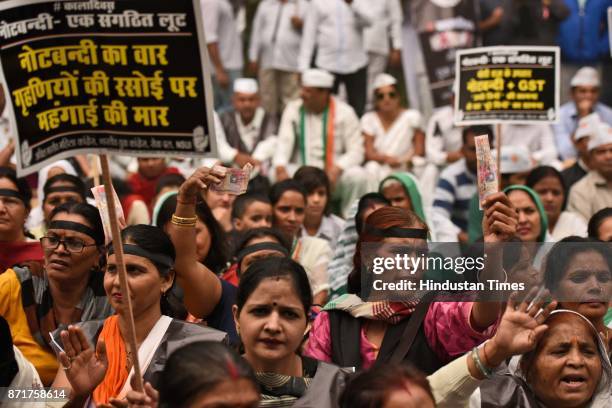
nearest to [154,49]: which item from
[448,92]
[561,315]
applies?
[561,315]

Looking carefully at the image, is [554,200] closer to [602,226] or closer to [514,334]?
[602,226]

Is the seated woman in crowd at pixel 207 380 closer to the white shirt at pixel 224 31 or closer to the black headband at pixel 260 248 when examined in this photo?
the black headband at pixel 260 248

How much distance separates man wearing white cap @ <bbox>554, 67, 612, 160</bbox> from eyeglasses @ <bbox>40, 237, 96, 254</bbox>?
7.28m

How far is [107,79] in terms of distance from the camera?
5414 millimetres

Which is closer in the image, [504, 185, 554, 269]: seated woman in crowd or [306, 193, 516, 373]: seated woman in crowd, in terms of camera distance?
[306, 193, 516, 373]: seated woman in crowd

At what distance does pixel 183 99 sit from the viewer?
541cm

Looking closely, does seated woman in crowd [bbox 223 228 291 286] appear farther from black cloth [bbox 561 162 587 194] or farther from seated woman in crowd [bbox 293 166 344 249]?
black cloth [bbox 561 162 587 194]

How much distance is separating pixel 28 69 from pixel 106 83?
→ 1.03 feet

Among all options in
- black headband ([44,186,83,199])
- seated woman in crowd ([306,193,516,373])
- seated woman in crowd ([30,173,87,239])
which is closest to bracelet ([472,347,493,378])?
seated woman in crowd ([306,193,516,373])

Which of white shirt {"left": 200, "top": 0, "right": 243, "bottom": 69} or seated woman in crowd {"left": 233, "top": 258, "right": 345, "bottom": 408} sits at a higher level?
white shirt {"left": 200, "top": 0, "right": 243, "bottom": 69}

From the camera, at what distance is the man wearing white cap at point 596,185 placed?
10.8 m

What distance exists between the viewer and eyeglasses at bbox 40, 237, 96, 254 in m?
6.72

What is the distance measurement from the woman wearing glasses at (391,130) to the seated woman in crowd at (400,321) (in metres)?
7.04

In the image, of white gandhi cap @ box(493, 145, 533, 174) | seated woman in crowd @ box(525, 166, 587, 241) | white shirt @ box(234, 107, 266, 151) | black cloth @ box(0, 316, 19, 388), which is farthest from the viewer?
white shirt @ box(234, 107, 266, 151)
